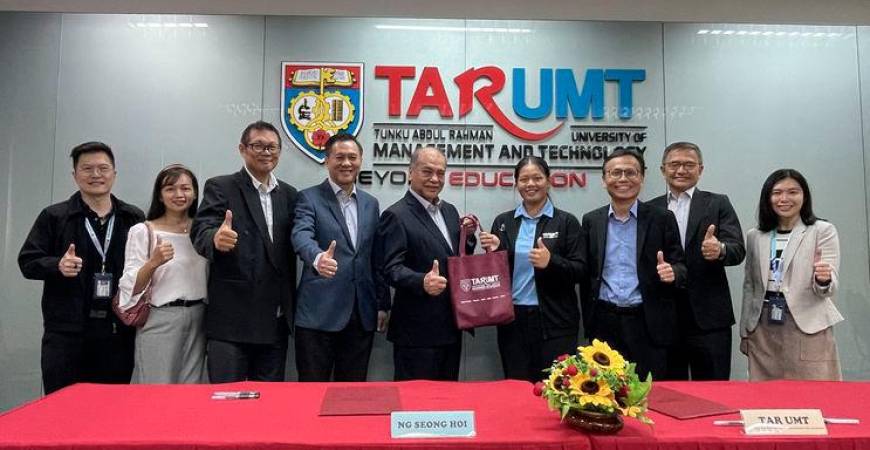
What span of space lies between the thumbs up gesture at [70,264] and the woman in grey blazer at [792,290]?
3705 millimetres

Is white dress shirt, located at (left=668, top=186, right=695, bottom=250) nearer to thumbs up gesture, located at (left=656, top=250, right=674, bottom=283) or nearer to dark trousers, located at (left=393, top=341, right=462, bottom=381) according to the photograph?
thumbs up gesture, located at (left=656, top=250, right=674, bottom=283)

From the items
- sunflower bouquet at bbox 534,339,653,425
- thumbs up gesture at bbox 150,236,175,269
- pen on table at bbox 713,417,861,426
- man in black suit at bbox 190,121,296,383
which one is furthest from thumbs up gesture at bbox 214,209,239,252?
pen on table at bbox 713,417,861,426

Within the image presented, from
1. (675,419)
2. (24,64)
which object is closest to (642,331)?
(675,419)

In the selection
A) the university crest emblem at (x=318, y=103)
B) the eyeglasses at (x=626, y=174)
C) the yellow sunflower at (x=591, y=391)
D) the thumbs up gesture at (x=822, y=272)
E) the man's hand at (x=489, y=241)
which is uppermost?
the university crest emblem at (x=318, y=103)

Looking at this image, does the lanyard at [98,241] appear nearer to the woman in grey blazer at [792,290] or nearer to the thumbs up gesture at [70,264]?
the thumbs up gesture at [70,264]

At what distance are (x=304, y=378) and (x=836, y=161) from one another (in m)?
3.96

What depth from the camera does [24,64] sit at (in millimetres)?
4121

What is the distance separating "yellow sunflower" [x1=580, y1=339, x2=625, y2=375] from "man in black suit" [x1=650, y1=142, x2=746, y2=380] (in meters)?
1.79

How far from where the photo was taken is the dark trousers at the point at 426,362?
3.22 metres

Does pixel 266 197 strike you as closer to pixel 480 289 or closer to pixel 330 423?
pixel 480 289

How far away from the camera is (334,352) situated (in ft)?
11.0

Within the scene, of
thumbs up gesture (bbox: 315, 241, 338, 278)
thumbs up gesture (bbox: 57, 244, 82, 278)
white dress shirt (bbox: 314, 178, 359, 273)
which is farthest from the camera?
white dress shirt (bbox: 314, 178, 359, 273)

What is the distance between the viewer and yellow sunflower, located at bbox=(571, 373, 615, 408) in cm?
153

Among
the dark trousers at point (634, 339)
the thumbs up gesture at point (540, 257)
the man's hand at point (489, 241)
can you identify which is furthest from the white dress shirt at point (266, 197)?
the dark trousers at point (634, 339)
